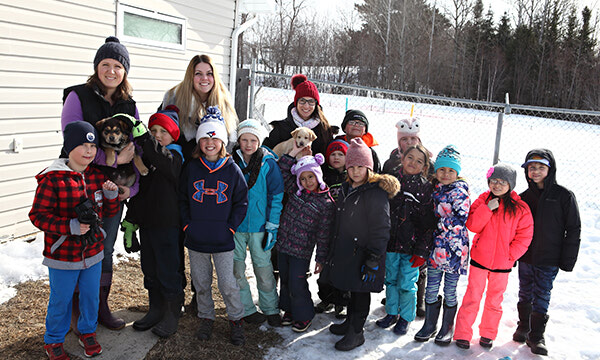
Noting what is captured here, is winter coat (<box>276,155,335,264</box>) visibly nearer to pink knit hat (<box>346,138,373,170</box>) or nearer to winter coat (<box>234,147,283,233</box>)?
winter coat (<box>234,147,283,233</box>)

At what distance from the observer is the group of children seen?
10.3ft

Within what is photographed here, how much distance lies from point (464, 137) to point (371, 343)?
12945mm

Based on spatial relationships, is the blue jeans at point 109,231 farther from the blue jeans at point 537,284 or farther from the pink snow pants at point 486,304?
the blue jeans at point 537,284

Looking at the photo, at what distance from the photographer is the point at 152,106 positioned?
6551 mm

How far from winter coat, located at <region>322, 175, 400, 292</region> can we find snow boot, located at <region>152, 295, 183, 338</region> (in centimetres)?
123

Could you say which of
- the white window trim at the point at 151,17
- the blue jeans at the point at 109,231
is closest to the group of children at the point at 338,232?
the blue jeans at the point at 109,231

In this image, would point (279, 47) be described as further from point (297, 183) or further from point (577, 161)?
point (297, 183)

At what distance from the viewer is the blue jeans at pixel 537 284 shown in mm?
3365

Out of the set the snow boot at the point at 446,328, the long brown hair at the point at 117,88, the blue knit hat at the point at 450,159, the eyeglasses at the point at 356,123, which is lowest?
the snow boot at the point at 446,328

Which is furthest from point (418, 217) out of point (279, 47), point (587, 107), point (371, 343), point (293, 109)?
point (279, 47)

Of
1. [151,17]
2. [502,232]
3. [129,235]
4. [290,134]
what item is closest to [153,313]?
[129,235]

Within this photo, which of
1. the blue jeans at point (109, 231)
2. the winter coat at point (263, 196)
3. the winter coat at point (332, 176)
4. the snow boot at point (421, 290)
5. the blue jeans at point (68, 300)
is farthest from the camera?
the snow boot at point (421, 290)

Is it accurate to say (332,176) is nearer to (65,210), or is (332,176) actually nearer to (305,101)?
(305,101)

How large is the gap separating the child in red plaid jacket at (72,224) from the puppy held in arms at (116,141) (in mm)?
90
